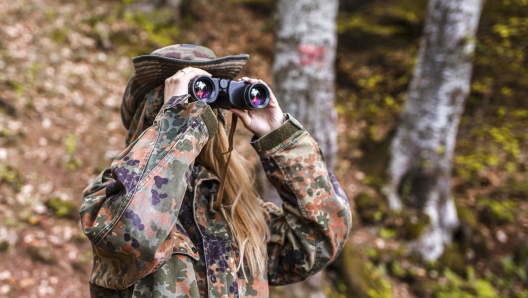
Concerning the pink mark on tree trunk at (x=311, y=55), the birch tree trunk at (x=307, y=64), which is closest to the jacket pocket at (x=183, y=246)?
the birch tree trunk at (x=307, y=64)

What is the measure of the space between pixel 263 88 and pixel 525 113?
6.38 m

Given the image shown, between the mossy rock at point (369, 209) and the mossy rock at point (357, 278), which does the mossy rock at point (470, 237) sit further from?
the mossy rock at point (357, 278)

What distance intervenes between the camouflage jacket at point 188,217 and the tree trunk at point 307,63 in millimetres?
1755

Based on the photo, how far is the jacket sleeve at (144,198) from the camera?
4.68ft

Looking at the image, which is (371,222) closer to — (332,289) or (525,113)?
(332,289)

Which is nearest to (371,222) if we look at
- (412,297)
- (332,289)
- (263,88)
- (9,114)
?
(412,297)

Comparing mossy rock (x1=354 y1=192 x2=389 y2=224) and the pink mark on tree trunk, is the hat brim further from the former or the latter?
mossy rock (x1=354 y1=192 x2=389 y2=224)

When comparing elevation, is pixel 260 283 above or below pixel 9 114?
below

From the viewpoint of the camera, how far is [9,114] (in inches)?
187

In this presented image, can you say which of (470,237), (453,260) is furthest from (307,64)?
(470,237)

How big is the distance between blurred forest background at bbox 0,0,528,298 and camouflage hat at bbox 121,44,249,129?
2.57m

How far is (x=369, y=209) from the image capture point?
5.66 metres

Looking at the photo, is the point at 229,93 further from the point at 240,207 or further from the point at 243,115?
the point at 240,207

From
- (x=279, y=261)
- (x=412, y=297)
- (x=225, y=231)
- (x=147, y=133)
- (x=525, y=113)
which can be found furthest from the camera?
(x=525, y=113)
